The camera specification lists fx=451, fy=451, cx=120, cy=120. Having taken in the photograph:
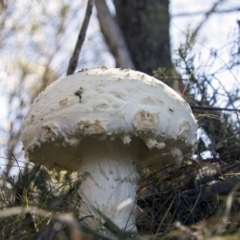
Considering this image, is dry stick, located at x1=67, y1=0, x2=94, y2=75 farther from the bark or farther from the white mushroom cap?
the white mushroom cap

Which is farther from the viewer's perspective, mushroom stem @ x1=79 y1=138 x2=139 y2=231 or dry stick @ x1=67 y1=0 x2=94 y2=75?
dry stick @ x1=67 y1=0 x2=94 y2=75

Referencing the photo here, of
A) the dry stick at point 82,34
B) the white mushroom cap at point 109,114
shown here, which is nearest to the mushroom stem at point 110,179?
the white mushroom cap at point 109,114

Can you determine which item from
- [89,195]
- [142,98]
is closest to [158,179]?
[89,195]

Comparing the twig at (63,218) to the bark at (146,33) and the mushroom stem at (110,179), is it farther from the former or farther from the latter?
the bark at (146,33)

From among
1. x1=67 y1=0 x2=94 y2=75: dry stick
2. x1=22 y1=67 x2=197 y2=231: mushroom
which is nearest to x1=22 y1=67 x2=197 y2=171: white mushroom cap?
x1=22 y1=67 x2=197 y2=231: mushroom

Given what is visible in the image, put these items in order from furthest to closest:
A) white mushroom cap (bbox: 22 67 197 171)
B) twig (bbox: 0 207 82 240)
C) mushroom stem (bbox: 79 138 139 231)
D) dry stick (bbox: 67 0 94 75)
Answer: dry stick (bbox: 67 0 94 75) < mushroom stem (bbox: 79 138 139 231) < white mushroom cap (bbox: 22 67 197 171) < twig (bbox: 0 207 82 240)

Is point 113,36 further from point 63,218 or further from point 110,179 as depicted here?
point 63,218
